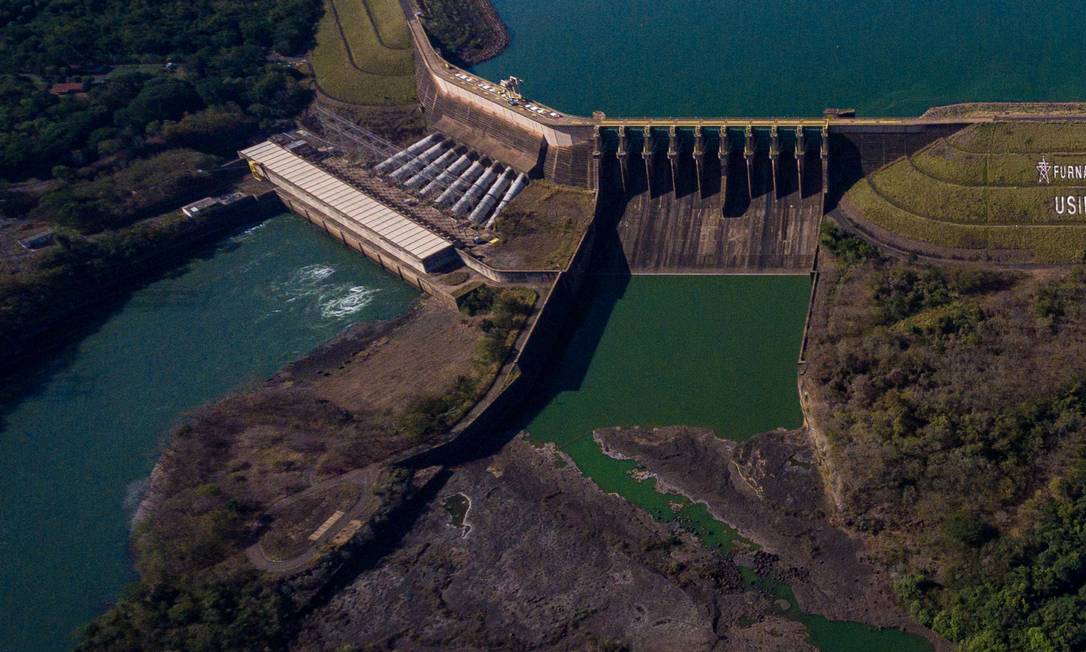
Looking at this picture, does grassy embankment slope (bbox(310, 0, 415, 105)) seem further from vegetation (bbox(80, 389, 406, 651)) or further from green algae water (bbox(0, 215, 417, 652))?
vegetation (bbox(80, 389, 406, 651))

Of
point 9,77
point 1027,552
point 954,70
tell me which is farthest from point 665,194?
point 9,77

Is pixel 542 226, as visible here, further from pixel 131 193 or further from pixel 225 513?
pixel 131 193

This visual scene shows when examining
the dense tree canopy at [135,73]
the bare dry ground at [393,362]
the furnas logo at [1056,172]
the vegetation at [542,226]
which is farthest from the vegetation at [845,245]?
the dense tree canopy at [135,73]

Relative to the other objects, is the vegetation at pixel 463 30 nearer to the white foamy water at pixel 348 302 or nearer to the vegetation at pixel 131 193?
the vegetation at pixel 131 193

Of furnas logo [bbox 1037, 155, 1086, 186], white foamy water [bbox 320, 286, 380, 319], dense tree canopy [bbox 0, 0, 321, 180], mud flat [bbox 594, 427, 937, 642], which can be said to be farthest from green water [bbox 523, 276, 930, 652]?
dense tree canopy [bbox 0, 0, 321, 180]

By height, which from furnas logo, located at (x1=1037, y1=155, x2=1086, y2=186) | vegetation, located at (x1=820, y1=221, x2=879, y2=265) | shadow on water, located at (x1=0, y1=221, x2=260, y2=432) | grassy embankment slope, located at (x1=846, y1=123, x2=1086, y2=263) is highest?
furnas logo, located at (x1=1037, y1=155, x2=1086, y2=186)

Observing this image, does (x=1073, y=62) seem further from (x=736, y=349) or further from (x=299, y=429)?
(x=299, y=429)
